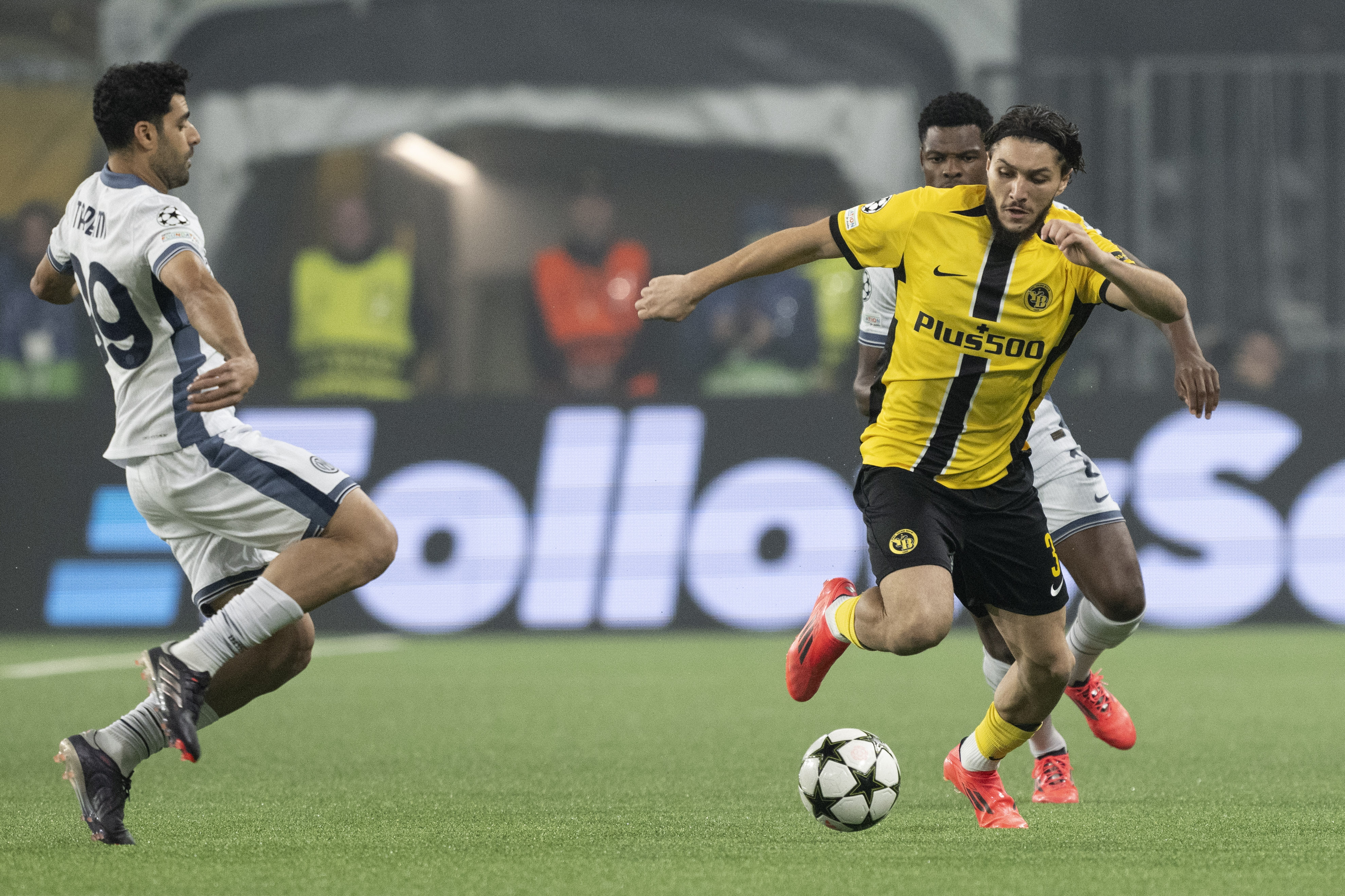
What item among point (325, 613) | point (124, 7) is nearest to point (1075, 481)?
point (325, 613)

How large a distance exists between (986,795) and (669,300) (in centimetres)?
159

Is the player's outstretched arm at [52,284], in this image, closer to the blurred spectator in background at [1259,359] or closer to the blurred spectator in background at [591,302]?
the blurred spectator in background at [591,302]

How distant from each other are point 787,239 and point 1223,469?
6917 millimetres

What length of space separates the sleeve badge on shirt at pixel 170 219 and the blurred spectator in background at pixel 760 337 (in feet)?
24.8

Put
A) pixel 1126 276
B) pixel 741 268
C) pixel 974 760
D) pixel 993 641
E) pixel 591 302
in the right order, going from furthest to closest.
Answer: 1. pixel 591 302
2. pixel 993 641
3. pixel 974 760
4. pixel 741 268
5. pixel 1126 276

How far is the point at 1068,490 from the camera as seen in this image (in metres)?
5.45

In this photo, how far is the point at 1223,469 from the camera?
35.1 feet

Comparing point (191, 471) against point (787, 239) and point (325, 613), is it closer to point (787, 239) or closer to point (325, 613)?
point (787, 239)

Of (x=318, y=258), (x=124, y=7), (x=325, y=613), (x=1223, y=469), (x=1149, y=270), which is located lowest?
(x=325, y=613)

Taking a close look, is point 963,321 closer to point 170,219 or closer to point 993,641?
point 993,641

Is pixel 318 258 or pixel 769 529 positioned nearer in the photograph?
pixel 769 529

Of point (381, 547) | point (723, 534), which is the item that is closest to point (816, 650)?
point (381, 547)

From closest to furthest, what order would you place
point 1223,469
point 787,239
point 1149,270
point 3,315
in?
point 1149,270
point 787,239
point 1223,469
point 3,315

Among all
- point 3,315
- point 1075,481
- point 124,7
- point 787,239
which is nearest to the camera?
point 787,239
